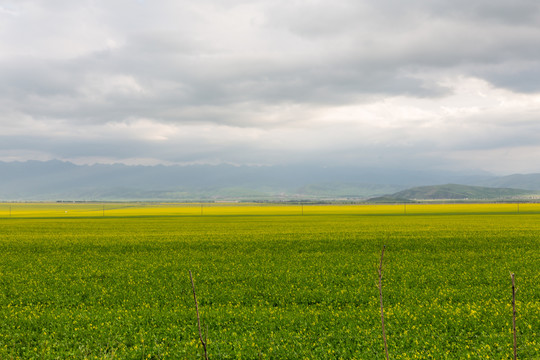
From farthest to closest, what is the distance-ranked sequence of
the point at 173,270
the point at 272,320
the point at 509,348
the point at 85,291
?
the point at 173,270 < the point at 85,291 < the point at 272,320 < the point at 509,348

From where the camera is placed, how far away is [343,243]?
32.9 metres

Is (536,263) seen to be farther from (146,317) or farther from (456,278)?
(146,317)

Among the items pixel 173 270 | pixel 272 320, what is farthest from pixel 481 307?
pixel 173 270

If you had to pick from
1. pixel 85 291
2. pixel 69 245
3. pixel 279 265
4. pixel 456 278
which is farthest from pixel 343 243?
pixel 69 245

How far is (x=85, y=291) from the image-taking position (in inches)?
693

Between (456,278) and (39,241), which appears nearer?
(456,278)

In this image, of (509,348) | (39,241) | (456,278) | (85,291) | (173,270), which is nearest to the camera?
(509,348)

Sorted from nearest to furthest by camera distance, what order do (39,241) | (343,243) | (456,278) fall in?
(456,278), (343,243), (39,241)

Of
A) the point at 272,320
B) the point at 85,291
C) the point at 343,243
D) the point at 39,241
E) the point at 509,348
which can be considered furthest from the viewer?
the point at 39,241

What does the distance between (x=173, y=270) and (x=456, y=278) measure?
16.3m

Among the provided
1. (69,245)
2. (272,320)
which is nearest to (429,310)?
(272,320)

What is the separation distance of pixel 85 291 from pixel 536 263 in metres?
26.7

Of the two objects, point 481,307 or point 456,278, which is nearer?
point 481,307

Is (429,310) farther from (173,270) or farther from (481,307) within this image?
(173,270)
